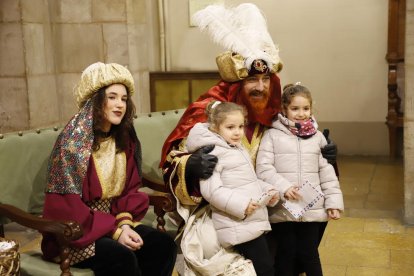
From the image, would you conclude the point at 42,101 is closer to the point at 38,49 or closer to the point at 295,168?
the point at 38,49

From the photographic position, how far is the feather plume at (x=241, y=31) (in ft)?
10.7

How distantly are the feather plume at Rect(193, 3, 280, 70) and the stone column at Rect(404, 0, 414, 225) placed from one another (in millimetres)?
1589

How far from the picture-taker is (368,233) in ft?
15.1

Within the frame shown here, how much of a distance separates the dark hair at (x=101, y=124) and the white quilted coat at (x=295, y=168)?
684 millimetres

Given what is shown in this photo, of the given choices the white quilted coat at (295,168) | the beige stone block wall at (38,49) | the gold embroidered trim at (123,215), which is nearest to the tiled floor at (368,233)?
the white quilted coat at (295,168)

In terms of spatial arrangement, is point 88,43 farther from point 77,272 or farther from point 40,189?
point 77,272

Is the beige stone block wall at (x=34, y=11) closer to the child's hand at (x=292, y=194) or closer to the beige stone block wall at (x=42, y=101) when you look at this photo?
the beige stone block wall at (x=42, y=101)

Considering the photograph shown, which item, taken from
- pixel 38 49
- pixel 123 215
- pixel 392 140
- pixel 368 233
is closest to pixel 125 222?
pixel 123 215

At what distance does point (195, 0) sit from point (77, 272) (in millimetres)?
5319

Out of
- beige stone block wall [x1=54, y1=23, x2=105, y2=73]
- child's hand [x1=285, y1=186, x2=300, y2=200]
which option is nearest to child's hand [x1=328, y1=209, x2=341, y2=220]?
child's hand [x1=285, y1=186, x2=300, y2=200]

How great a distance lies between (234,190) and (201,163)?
0.20 metres

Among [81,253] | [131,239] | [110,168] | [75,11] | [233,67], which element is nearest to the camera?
[81,253]

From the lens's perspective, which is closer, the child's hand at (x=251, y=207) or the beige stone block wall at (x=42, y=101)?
the child's hand at (x=251, y=207)

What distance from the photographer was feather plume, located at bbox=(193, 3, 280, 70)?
3260 millimetres
